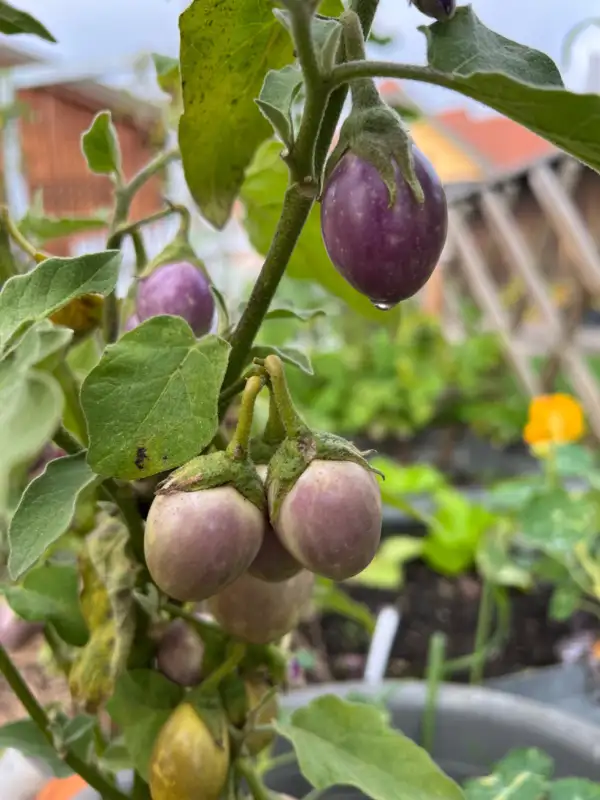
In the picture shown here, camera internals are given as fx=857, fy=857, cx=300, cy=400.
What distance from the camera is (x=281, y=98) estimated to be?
0.74 feet

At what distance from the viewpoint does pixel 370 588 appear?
3.68 feet

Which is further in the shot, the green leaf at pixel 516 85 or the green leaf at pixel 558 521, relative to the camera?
the green leaf at pixel 558 521

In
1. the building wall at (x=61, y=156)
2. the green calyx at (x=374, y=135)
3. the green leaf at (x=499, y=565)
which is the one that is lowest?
the green leaf at (x=499, y=565)

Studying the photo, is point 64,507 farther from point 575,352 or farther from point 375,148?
point 575,352

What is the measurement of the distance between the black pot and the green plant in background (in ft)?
0.72

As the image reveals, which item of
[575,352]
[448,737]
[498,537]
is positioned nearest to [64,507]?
[448,737]

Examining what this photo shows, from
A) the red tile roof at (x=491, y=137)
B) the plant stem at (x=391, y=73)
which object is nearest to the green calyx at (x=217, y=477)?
the plant stem at (x=391, y=73)

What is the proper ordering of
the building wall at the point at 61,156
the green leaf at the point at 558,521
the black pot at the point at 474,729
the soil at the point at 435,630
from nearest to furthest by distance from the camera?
the black pot at the point at 474,729 < the green leaf at the point at 558,521 < the soil at the point at 435,630 < the building wall at the point at 61,156

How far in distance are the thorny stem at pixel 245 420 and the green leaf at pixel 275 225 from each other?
137 millimetres

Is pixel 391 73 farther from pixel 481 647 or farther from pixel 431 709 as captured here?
pixel 481 647

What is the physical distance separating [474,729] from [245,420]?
17.2 inches

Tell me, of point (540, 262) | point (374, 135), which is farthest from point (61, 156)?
point (374, 135)

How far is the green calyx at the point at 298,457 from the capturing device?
0.75 ft

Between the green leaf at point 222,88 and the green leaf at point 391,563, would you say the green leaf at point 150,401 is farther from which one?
the green leaf at point 391,563
